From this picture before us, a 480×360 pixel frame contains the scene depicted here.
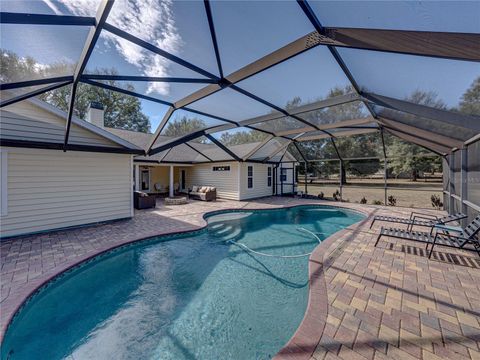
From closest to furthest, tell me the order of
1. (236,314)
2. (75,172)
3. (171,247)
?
1. (236,314)
2. (171,247)
3. (75,172)

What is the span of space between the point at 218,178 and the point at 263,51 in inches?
442

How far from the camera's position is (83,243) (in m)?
5.68

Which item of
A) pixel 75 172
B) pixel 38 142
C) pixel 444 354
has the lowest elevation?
pixel 444 354

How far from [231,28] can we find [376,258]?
541cm

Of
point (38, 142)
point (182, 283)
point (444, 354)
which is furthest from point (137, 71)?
point (444, 354)

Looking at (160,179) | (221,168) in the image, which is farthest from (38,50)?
(160,179)

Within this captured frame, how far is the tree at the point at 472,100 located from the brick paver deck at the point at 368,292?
2.74 metres

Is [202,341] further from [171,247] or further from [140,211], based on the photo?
[140,211]

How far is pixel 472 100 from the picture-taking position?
2.72 m

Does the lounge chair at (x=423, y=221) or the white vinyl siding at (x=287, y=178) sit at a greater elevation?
the white vinyl siding at (x=287, y=178)

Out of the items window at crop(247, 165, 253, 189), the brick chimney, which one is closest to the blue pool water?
window at crop(247, 165, 253, 189)

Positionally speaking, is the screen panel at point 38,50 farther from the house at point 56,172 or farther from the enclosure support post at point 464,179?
the enclosure support post at point 464,179

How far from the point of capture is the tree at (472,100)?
249 centimetres

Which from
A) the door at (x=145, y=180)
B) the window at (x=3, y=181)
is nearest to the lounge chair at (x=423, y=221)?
the window at (x=3, y=181)
